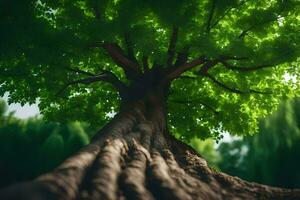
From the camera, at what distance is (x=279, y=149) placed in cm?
1961

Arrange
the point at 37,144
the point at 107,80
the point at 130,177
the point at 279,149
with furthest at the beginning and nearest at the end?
the point at 37,144 < the point at 279,149 < the point at 107,80 < the point at 130,177

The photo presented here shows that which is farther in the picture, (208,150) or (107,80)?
(208,150)

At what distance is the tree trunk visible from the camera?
3400mm

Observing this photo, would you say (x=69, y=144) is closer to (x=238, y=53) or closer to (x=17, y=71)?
(x=17, y=71)

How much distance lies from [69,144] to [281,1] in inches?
778

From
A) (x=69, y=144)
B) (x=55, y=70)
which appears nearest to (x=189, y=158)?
(x=55, y=70)

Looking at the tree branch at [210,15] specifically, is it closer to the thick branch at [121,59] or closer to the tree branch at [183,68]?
the tree branch at [183,68]

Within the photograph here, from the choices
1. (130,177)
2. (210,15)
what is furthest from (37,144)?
(130,177)

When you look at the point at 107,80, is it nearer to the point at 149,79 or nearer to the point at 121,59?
the point at 121,59

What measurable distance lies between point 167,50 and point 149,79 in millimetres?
1254

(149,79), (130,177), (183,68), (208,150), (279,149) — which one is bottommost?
(130,177)

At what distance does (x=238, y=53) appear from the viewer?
26.7ft

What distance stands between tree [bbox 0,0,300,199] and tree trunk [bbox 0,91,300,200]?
2 cm

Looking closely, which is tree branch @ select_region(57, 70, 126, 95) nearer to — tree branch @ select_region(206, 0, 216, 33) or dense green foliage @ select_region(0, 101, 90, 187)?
tree branch @ select_region(206, 0, 216, 33)
